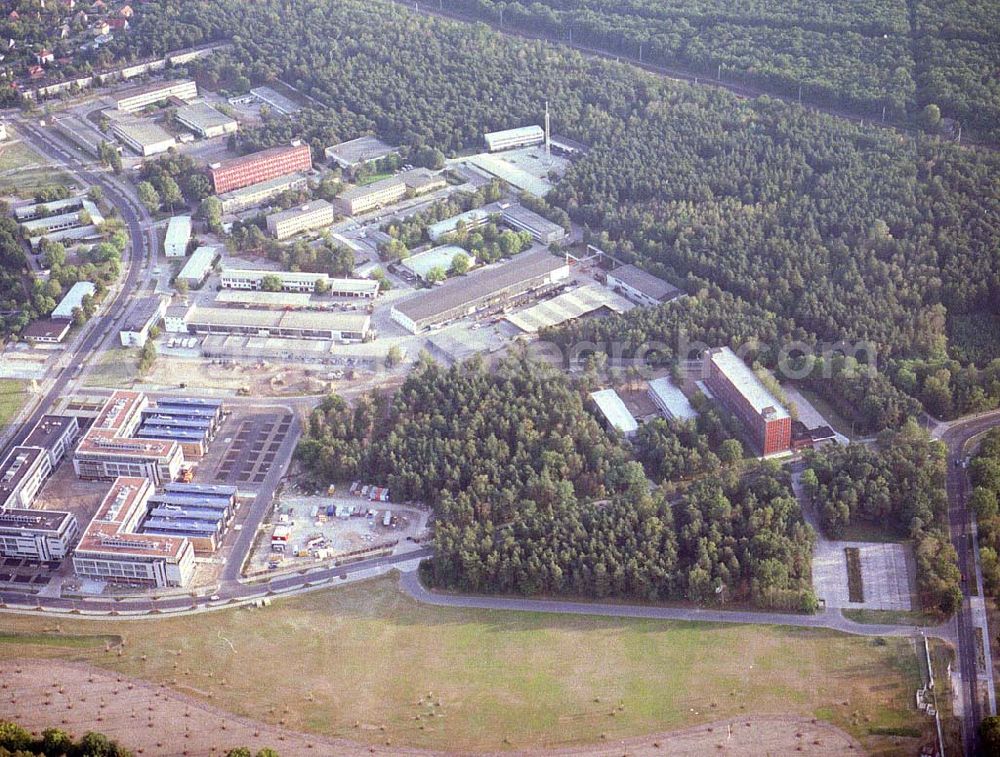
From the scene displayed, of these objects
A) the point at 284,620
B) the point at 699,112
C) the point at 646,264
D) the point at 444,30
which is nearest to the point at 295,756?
the point at 284,620

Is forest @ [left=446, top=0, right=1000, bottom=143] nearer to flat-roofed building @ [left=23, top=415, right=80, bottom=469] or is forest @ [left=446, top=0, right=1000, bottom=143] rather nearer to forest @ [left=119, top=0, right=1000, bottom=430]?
forest @ [left=119, top=0, right=1000, bottom=430]

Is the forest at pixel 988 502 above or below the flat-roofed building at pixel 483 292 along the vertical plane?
below

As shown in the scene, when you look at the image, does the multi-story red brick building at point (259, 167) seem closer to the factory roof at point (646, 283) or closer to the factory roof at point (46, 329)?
the factory roof at point (46, 329)

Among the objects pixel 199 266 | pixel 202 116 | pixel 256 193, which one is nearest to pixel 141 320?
A: pixel 199 266

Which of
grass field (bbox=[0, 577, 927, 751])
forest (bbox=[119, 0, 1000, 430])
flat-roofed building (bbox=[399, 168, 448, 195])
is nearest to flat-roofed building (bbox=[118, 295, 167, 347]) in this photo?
flat-roofed building (bbox=[399, 168, 448, 195])

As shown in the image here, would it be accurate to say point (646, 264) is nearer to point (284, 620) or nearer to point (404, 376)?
Answer: point (404, 376)

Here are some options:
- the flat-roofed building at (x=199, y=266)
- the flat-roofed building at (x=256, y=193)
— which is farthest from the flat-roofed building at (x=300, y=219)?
the flat-roofed building at (x=199, y=266)
